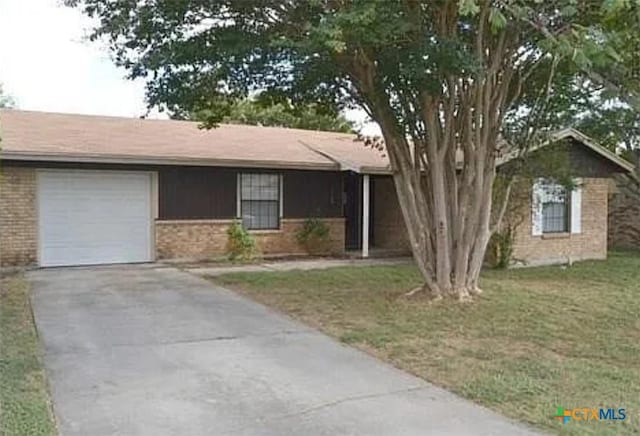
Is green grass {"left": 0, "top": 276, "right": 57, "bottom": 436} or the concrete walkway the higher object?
the concrete walkway

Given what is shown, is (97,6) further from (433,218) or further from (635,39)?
(635,39)

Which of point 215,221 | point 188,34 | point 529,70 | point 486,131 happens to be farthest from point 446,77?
point 215,221

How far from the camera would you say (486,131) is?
960cm

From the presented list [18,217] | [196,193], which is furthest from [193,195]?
[18,217]

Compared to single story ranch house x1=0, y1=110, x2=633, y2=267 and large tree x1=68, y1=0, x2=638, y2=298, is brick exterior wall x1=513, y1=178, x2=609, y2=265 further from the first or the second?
large tree x1=68, y1=0, x2=638, y2=298

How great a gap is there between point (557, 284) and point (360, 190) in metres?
7.24

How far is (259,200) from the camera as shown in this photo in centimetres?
1591

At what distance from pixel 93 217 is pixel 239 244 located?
3.25 m

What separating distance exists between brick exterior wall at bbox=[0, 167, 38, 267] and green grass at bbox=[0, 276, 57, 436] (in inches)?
191

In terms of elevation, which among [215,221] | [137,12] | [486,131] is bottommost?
[215,221]

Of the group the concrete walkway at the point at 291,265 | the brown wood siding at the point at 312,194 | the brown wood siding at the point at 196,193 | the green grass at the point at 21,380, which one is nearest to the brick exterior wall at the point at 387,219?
the concrete walkway at the point at 291,265

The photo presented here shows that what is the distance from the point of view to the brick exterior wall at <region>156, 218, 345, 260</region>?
14680mm

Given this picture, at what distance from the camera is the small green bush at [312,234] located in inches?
645

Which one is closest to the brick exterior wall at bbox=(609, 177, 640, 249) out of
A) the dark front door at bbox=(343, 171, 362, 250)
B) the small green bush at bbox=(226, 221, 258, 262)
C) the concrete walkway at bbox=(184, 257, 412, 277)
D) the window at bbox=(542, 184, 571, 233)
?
the window at bbox=(542, 184, 571, 233)
